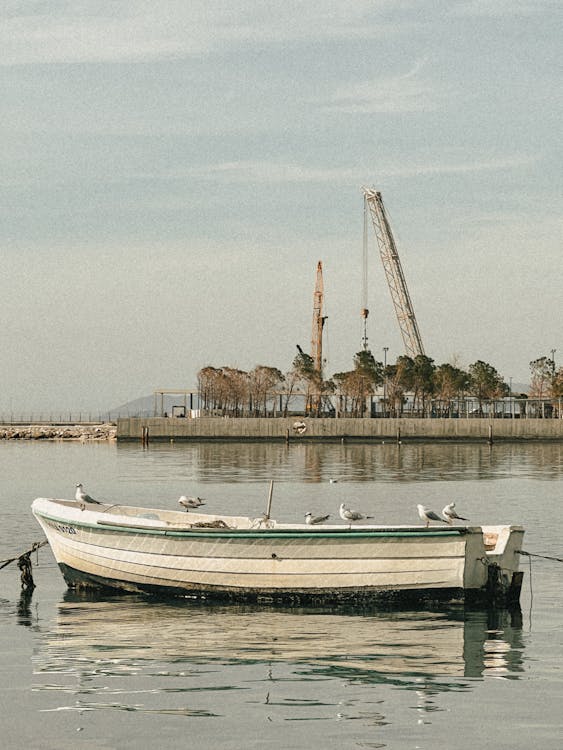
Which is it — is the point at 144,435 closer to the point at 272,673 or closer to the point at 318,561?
the point at 318,561

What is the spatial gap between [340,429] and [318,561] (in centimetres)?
13561

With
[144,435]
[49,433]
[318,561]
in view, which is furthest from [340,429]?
[318,561]

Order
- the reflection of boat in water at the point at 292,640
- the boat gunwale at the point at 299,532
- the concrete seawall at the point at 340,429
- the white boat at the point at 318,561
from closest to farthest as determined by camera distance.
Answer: the reflection of boat in water at the point at 292,640 → the boat gunwale at the point at 299,532 → the white boat at the point at 318,561 → the concrete seawall at the point at 340,429

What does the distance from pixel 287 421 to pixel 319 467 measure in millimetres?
66175

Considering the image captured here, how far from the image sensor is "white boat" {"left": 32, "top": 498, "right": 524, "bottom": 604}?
2723 centimetres

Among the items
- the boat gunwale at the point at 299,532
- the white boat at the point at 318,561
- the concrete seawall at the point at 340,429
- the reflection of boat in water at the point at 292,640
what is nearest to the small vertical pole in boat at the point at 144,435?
the concrete seawall at the point at 340,429

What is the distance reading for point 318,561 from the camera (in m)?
27.9

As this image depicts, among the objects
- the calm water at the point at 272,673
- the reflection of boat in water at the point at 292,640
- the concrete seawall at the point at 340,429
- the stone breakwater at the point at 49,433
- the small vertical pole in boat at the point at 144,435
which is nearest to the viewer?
the calm water at the point at 272,673

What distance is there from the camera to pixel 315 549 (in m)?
27.6

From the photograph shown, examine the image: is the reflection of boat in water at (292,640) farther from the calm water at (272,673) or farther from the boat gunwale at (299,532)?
the boat gunwale at (299,532)

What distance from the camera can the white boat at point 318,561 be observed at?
27234mm

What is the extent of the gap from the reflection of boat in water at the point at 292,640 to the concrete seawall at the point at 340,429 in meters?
129

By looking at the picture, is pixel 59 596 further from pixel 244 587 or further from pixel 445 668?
pixel 445 668

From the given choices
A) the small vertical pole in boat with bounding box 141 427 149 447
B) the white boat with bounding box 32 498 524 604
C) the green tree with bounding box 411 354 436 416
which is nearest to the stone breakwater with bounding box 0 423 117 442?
the small vertical pole in boat with bounding box 141 427 149 447
